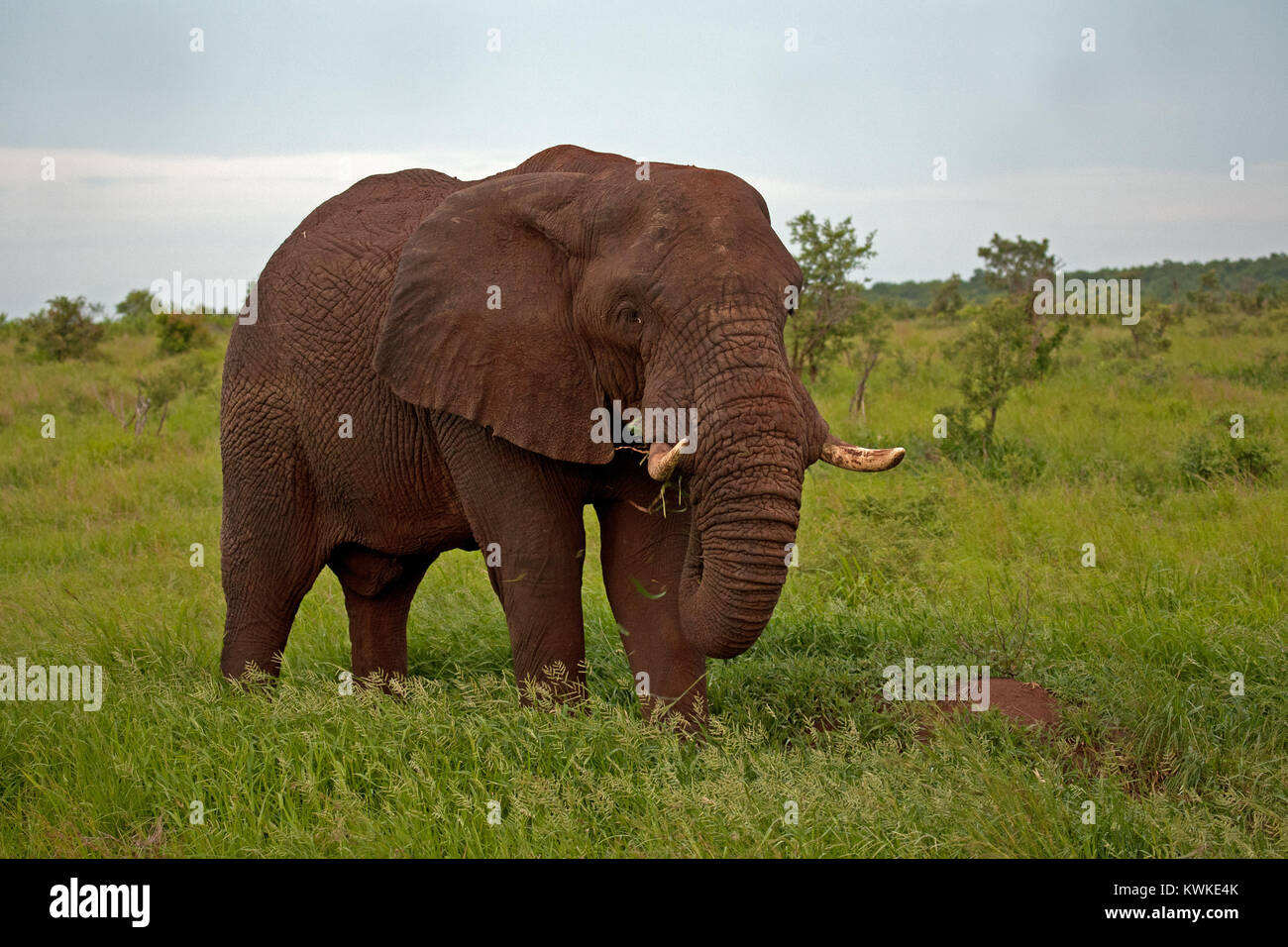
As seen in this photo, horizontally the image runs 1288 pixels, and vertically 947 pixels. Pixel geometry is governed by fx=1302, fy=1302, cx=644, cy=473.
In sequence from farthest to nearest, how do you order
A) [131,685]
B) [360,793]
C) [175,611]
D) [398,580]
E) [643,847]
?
[175,611] < [398,580] < [131,685] < [360,793] < [643,847]

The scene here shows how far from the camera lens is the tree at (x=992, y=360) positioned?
12.1m

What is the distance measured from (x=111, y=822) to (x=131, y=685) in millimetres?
1487

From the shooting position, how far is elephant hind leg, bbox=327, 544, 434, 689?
259 inches

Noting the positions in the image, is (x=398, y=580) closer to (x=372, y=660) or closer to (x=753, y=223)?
(x=372, y=660)

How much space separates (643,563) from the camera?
17.7 ft

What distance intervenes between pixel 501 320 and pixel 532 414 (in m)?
0.40

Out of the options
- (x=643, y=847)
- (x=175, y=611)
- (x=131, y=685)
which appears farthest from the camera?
(x=175, y=611)

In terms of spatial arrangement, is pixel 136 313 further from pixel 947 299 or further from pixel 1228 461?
pixel 1228 461

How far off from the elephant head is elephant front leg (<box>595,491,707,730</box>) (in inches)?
20.4

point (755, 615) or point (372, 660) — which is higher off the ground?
point (755, 615)

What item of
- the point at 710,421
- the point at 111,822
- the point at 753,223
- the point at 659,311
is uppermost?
the point at 753,223

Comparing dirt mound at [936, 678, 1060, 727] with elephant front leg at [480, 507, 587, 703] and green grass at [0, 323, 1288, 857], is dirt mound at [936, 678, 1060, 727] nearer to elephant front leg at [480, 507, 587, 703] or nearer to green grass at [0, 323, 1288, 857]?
A: green grass at [0, 323, 1288, 857]

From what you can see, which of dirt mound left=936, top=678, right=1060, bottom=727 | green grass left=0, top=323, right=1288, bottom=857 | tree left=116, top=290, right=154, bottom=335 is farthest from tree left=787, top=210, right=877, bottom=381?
tree left=116, top=290, right=154, bottom=335

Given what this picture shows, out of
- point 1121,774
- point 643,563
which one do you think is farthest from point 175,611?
point 1121,774
